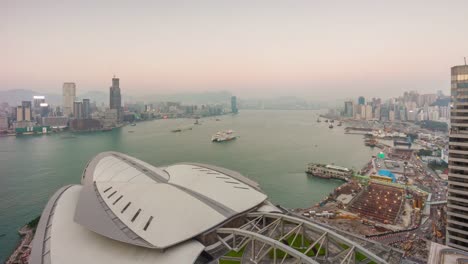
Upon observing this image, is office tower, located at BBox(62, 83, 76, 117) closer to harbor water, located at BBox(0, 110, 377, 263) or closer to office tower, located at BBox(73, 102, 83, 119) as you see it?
office tower, located at BBox(73, 102, 83, 119)

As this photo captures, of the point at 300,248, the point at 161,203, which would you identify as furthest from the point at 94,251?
the point at 300,248

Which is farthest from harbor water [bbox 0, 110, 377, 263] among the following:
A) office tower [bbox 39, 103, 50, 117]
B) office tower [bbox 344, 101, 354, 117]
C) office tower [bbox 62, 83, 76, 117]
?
office tower [bbox 62, 83, 76, 117]

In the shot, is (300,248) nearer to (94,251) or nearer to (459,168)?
(94,251)

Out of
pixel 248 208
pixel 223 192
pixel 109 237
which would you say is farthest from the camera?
pixel 223 192

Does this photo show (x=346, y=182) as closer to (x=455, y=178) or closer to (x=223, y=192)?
(x=455, y=178)

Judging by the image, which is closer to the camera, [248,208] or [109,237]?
[109,237]

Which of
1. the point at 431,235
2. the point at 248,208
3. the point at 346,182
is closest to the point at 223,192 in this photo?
the point at 248,208
